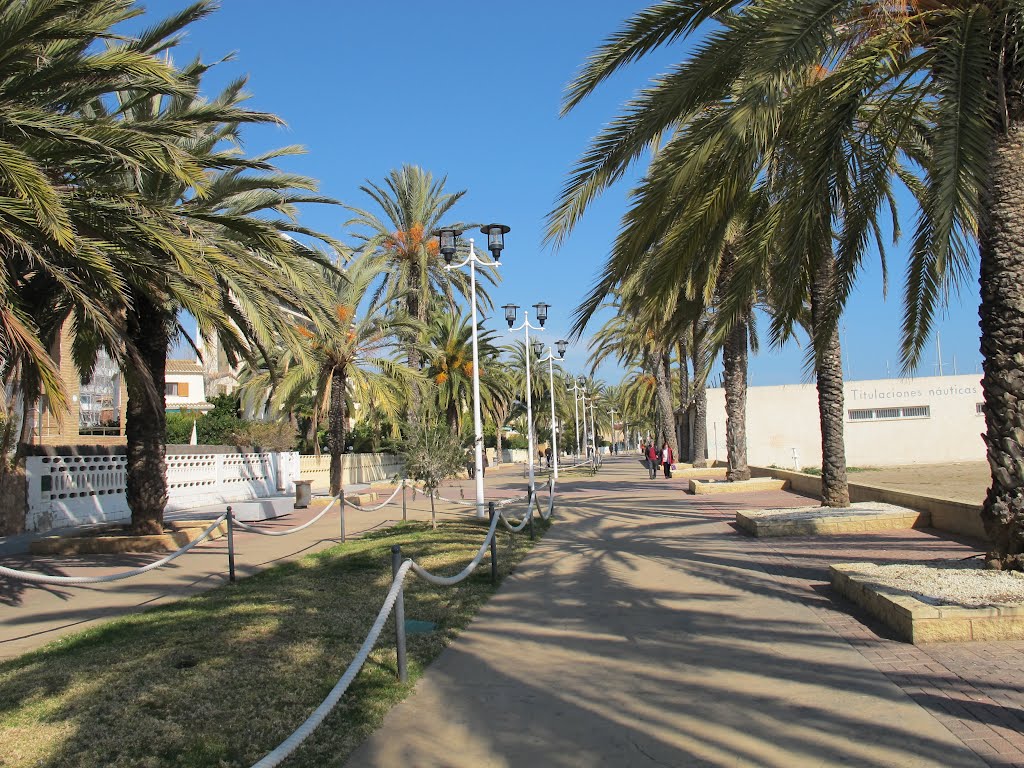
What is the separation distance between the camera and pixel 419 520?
59.2ft

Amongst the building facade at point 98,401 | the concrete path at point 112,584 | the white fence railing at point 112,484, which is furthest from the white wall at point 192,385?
the concrete path at point 112,584

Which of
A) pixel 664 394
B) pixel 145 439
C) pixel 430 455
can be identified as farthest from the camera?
pixel 664 394

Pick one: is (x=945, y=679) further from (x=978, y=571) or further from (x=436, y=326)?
(x=436, y=326)

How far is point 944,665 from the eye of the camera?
18.3ft

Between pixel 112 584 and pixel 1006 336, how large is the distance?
10.5m

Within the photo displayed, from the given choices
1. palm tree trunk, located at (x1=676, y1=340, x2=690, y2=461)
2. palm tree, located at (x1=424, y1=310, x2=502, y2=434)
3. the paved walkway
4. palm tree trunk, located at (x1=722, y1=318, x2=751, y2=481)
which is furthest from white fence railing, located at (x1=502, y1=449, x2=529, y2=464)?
the paved walkway

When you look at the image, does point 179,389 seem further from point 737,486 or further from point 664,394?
point 737,486

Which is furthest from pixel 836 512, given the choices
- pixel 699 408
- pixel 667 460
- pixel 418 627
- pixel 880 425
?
pixel 880 425

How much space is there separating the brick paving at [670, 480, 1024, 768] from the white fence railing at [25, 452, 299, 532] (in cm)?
1366

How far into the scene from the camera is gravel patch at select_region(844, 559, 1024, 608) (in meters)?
6.45

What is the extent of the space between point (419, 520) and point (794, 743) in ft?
46.6

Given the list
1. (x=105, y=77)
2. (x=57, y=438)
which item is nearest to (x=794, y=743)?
(x=105, y=77)

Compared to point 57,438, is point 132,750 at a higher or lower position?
lower

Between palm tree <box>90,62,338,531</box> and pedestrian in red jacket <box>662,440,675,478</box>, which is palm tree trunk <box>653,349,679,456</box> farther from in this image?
palm tree <box>90,62,338,531</box>
